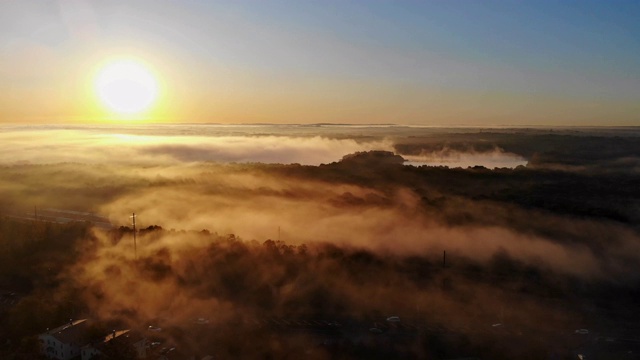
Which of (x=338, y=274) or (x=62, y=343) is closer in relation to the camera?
(x=62, y=343)

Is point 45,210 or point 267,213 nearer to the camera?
point 267,213

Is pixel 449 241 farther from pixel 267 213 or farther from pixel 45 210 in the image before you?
pixel 45 210

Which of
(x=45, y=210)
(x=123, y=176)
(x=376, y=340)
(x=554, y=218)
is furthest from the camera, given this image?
(x=123, y=176)

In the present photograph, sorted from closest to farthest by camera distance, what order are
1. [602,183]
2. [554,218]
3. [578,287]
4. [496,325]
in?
[496,325]
[578,287]
[554,218]
[602,183]

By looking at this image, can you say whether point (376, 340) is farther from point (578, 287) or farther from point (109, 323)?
point (578, 287)

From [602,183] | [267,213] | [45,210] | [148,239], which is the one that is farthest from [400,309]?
[602,183]

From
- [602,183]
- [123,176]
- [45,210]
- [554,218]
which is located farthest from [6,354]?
[602,183]
